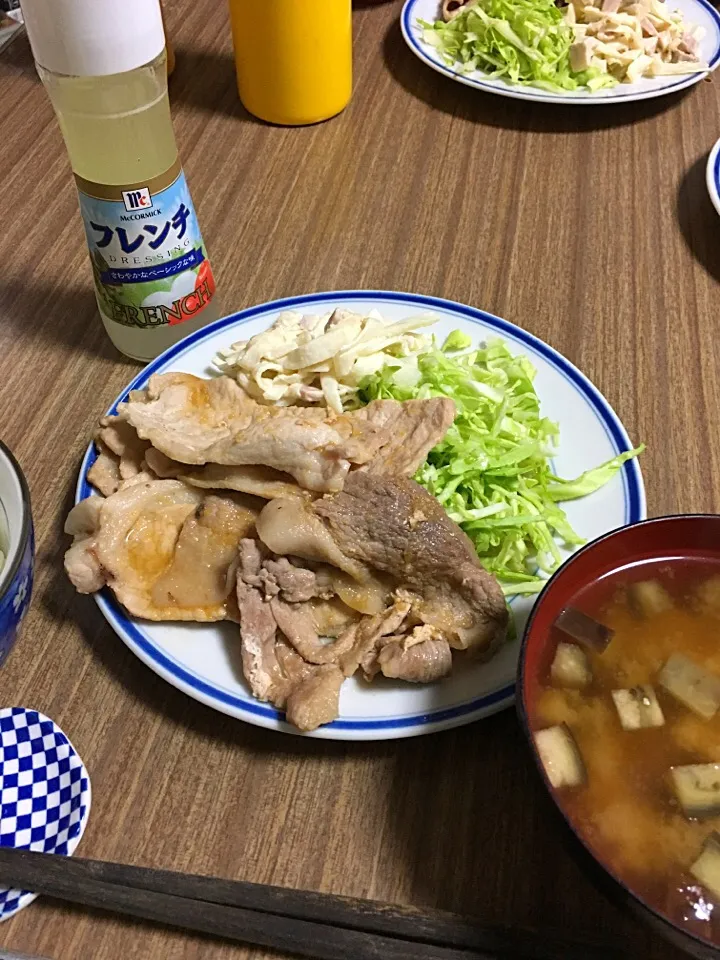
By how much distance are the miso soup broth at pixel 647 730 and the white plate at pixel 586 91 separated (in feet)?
5.67

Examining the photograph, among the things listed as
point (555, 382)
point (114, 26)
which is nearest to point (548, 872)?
point (555, 382)

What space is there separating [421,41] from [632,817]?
2.43 meters

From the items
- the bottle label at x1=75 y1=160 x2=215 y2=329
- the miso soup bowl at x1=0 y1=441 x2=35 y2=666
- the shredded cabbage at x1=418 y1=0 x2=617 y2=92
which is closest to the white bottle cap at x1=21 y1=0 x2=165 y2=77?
the bottle label at x1=75 y1=160 x2=215 y2=329

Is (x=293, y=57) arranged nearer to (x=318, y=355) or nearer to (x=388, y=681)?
(x=318, y=355)

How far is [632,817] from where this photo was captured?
929mm

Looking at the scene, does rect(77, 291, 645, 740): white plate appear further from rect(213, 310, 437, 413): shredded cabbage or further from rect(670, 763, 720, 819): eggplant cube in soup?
rect(670, 763, 720, 819): eggplant cube in soup

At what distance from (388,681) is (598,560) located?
364 millimetres

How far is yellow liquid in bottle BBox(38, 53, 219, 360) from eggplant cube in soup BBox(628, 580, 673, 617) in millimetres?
1178

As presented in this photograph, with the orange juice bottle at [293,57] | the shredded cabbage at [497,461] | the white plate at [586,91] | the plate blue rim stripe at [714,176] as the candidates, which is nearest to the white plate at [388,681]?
the shredded cabbage at [497,461]

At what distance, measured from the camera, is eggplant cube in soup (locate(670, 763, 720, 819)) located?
0.93 metres

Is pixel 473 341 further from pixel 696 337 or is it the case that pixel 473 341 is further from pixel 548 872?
pixel 548 872

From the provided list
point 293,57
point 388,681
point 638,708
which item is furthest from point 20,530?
point 293,57

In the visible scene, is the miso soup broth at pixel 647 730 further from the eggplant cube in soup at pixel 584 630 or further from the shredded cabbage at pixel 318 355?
the shredded cabbage at pixel 318 355

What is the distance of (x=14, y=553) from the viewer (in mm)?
1155
